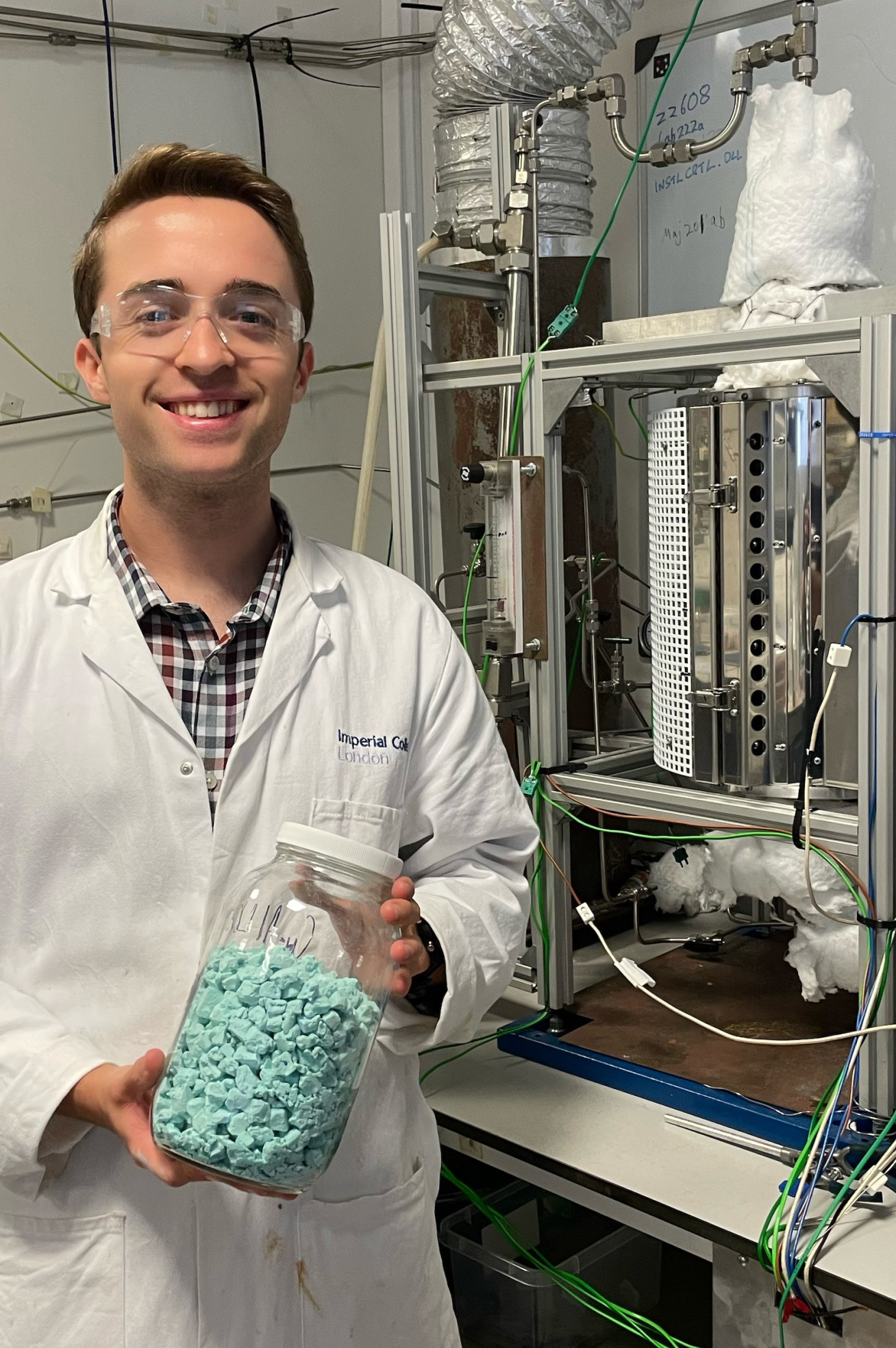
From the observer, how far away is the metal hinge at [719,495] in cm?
173

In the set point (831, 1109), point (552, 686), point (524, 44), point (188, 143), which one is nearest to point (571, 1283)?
point (831, 1109)

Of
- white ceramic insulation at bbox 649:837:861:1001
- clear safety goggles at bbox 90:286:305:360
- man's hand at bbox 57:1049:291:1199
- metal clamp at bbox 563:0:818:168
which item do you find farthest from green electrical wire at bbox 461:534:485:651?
man's hand at bbox 57:1049:291:1199

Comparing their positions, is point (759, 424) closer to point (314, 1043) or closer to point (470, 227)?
point (470, 227)

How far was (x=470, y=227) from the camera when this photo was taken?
223 centimetres

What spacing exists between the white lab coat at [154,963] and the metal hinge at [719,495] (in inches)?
27.0

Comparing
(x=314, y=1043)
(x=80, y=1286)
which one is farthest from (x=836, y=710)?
(x=80, y=1286)

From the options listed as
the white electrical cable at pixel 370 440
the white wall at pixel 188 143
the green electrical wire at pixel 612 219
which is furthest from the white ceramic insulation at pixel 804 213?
the white wall at pixel 188 143

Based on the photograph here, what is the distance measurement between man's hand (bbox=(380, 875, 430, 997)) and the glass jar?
0.01 m

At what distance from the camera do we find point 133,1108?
3.37 ft

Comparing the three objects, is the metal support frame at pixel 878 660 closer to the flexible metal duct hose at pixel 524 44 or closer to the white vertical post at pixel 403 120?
the flexible metal duct hose at pixel 524 44

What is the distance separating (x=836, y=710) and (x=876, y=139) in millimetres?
1209

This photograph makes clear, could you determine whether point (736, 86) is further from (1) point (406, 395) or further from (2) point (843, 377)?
(1) point (406, 395)

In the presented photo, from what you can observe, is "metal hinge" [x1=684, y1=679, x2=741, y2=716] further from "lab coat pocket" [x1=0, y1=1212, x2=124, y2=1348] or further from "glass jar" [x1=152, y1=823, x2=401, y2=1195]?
"lab coat pocket" [x1=0, y1=1212, x2=124, y2=1348]

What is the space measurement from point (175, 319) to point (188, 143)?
82.6 inches
